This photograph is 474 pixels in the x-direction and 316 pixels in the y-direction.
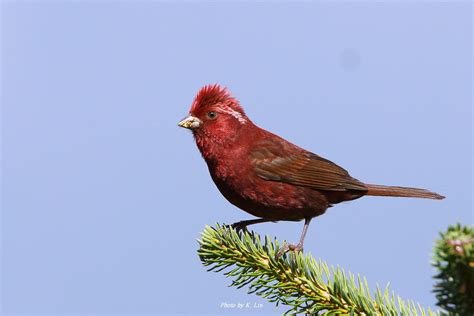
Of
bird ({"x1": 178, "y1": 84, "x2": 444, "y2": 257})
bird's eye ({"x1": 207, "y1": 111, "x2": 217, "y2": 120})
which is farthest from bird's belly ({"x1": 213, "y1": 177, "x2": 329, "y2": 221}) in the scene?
bird's eye ({"x1": 207, "y1": 111, "x2": 217, "y2": 120})

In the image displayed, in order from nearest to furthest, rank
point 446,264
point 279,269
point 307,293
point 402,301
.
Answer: point 446,264
point 402,301
point 307,293
point 279,269

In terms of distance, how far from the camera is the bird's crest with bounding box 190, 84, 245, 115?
6180mm

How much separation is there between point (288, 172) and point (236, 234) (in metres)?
2.11

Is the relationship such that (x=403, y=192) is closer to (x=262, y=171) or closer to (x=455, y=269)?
(x=262, y=171)

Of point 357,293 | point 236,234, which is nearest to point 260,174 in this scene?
point 236,234

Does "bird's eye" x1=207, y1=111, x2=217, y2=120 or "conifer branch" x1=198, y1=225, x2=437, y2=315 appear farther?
"bird's eye" x1=207, y1=111, x2=217, y2=120

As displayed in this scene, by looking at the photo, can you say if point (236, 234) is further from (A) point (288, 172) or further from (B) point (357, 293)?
(A) point (288, 172)

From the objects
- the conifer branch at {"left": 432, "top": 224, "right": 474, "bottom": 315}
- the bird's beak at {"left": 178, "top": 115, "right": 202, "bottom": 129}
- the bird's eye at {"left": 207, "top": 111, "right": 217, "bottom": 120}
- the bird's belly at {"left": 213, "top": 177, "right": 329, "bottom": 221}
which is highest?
the bird's eye at {"left": 207, "top": 111, "right": 217, "bottom": 120}

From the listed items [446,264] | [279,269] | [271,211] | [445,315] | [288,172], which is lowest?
[445,315]

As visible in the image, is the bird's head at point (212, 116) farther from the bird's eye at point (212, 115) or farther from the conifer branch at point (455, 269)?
the conifer branch at point (455, 269)

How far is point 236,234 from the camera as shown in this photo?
14.0 ft

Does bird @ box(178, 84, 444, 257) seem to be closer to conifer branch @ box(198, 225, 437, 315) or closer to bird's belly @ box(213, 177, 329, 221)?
bird's belly @ box(213, 177, 329, 221)

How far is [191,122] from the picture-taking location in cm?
617

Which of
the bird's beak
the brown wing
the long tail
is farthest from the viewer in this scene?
the long tail
